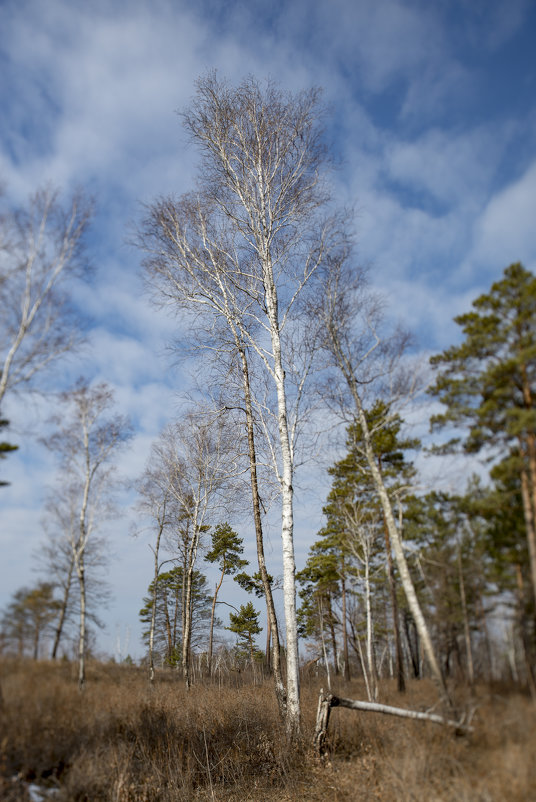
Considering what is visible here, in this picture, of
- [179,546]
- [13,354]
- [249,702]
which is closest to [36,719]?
[13,354]

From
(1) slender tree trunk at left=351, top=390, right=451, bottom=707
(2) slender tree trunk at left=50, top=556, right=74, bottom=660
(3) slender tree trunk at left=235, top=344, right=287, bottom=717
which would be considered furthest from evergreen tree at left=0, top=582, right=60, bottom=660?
(3) slender tree trunk at left=235, top=344, right=287, bottom=717

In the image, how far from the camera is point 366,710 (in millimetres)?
5262

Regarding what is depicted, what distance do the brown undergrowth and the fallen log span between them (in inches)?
2.7

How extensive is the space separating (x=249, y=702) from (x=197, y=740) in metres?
1.83

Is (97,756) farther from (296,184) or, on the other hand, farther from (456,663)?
(296,184)

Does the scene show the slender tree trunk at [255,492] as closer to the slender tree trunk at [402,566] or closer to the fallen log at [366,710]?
the fallen log at [366,710]

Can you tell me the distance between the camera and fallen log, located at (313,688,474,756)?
378cm

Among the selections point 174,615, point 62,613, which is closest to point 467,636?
point 62,613

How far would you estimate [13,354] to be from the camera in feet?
14.1

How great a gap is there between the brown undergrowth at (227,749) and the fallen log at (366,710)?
0.23 feet

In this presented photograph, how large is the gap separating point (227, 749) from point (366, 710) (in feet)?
8.80

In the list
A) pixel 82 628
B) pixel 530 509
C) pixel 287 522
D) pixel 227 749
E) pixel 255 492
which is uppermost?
pixel 255 492

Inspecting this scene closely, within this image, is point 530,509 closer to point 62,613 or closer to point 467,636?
point 467,636

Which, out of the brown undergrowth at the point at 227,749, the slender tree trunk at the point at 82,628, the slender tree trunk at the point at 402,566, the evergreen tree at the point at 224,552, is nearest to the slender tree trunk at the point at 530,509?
the brown undergrowth at the point at 227,749
